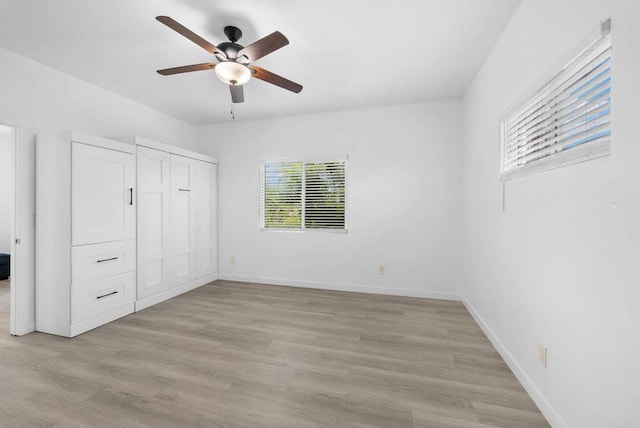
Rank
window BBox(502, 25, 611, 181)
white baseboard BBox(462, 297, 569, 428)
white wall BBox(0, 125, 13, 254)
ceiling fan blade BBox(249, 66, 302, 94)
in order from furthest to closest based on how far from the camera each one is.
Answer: white wall BBox(0, 125, 13, 254), ceiling fan blade BBox(249, 66, 302, 94), white baseboard BBox(462, 297, 569, 428), window BBox(502, 25, 611, 181)

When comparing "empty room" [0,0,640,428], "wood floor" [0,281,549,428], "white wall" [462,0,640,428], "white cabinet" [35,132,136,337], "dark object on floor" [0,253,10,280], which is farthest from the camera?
"dark object on floor" [0,253,10,280]

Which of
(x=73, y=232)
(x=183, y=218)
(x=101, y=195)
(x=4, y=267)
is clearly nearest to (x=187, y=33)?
(x=101, y=195)

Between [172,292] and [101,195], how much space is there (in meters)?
1.58

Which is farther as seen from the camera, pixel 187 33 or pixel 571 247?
pixel 187 33

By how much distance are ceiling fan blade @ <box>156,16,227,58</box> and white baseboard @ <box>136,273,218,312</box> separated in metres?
2.89

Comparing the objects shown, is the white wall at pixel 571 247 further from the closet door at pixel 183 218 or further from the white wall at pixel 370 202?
the closet door at pixel 183 218

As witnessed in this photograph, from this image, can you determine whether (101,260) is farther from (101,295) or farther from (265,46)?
(265,46)

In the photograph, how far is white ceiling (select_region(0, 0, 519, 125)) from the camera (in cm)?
204

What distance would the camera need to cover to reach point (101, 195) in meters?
2.92

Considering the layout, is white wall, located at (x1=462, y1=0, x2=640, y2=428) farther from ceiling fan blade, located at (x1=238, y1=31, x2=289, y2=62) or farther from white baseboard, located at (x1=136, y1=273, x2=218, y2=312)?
white baseboard, located at (x1=136, y1=273, x2=218, y2=312)

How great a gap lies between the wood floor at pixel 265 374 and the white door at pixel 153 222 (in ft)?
1.53

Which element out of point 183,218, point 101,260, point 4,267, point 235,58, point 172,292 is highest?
point 235,58

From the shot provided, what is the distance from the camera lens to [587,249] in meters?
1.29

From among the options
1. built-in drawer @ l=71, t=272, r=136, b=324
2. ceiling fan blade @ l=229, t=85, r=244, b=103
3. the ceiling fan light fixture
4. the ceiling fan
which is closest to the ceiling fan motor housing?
the ceiling fan
